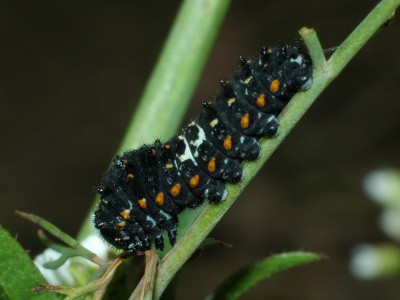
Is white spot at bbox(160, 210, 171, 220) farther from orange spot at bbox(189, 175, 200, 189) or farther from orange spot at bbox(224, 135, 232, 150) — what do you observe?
orange spot at bbox(224, 135, 232, 150)

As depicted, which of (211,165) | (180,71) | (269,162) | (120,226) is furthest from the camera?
(269,162)

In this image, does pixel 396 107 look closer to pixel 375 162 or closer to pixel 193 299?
pixel 375 162

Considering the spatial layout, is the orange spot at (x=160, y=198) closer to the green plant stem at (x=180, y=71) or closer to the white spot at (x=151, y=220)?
the white spot at (x=151, y=220)

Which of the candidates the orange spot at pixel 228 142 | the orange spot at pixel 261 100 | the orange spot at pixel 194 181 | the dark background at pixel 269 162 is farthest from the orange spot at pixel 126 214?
the dark background at pixel 269 162

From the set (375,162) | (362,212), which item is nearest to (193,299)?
(362,212)

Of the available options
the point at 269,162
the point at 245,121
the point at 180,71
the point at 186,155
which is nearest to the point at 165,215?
the point at 186,155

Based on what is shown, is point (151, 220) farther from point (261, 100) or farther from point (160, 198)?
point (261, 100)

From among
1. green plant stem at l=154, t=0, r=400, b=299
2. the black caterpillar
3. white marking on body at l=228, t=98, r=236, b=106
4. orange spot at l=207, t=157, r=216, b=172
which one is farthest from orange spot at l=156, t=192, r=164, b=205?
green plant stem at l=154, t=0, r=400, b=299
